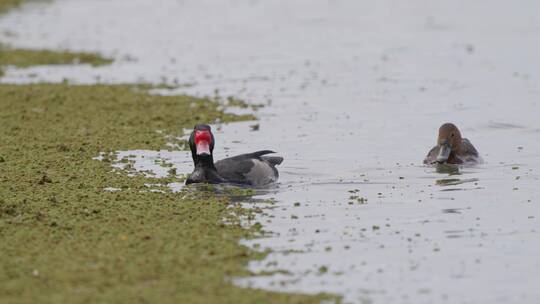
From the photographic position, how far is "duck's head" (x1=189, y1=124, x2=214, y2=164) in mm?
12617

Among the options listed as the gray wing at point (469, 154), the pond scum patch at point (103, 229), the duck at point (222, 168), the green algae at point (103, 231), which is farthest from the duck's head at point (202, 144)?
the gray wing at point (469, 154)

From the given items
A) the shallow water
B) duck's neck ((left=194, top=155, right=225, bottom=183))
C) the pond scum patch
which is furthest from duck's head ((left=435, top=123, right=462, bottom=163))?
the pond scum patch

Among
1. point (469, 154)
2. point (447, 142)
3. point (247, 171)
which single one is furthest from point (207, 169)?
point (469, 154)

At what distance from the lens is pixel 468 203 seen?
11.3 metres

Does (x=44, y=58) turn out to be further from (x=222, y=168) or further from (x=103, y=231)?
(x=103, y=231)

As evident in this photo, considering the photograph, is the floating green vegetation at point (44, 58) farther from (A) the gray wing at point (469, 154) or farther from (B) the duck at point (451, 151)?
(A) the gray wing at point (469, 154)

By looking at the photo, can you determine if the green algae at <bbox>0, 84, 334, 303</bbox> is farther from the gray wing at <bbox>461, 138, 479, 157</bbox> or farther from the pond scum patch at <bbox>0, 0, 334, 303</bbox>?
the gray wing at <bbox>461, 138, 479, 157</bbox>

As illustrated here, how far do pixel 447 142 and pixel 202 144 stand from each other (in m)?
3.47

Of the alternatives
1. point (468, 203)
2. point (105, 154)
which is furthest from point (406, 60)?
point (468, 203)

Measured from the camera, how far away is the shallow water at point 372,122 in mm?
8922

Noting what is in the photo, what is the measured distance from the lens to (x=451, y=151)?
14.2 meters

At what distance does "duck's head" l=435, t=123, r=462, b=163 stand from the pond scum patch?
3.46m

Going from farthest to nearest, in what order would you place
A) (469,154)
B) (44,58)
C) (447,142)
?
(44,58) → (447,142) → (469,154)

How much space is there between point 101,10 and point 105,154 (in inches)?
1214
